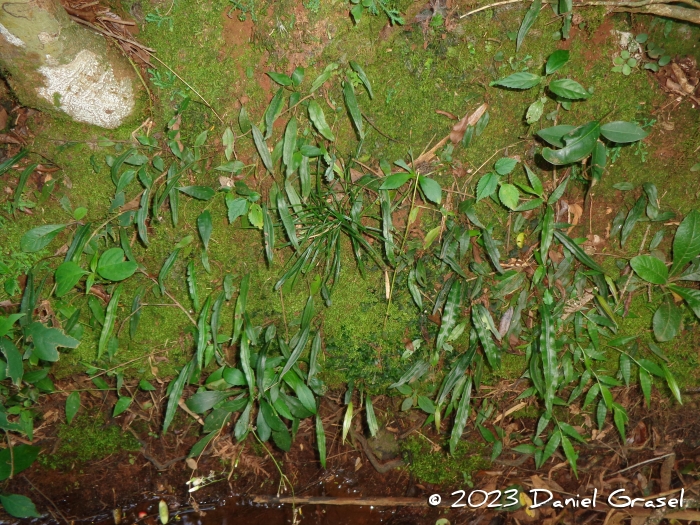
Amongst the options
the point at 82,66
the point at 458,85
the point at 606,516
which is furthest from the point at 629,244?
the point at 82,66

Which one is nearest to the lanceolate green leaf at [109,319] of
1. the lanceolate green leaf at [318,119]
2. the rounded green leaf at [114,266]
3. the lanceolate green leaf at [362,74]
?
the rounded green leaf at [114,266]

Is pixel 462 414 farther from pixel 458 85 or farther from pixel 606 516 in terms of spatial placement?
pixel 458 85

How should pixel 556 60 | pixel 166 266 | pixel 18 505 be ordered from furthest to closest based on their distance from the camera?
1. pixel 18 505
2. pixel 166 266
3. pixel 556 60

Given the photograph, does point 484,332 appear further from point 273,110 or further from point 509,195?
point 273,110

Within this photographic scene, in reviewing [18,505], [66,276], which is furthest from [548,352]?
[18,505]

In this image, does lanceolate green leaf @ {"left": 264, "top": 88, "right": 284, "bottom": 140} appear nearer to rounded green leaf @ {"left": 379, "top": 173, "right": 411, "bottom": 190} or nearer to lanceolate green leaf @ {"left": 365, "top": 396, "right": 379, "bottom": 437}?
rounded green leaf @ {"left": 379, "top": 173, "right": 411, "bottom": 190}

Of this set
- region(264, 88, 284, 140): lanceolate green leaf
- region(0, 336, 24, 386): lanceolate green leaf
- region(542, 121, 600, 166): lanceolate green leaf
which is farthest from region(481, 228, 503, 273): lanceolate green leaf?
region(0, 336, 24, 386): lanceolate green leaf

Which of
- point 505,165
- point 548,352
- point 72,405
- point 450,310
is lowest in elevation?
point 72,405
